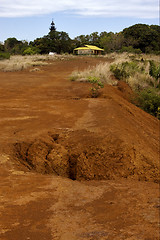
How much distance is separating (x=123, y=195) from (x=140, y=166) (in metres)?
1.47

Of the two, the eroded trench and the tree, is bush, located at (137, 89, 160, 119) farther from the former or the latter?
the tree

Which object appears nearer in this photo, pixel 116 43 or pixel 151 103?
pixel 151 103

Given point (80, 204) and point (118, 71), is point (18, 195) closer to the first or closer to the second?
point (80, 204)

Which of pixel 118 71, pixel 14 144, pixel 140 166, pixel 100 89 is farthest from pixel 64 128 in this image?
pixel 118 71

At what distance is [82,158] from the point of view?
499 cm

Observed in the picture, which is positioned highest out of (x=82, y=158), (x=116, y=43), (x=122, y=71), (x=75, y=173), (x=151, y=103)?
(x=116, y=43)

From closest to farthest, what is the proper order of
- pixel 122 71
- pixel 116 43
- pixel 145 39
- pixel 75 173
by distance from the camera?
1. pixel 75 173
2. pixel 122 71
3. pixel 145 39
4. pixel 116 43

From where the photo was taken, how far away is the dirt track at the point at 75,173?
111 inches

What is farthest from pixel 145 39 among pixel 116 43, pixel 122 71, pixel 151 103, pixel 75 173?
pixel 75 173

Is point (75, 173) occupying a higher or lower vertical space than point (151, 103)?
lower

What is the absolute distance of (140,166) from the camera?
5.15 m

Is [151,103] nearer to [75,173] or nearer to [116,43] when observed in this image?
[75,173]

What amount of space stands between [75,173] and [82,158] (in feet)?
0.91

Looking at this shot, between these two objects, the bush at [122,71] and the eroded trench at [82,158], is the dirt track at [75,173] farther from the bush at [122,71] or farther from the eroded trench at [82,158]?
the bush at [122,71]
